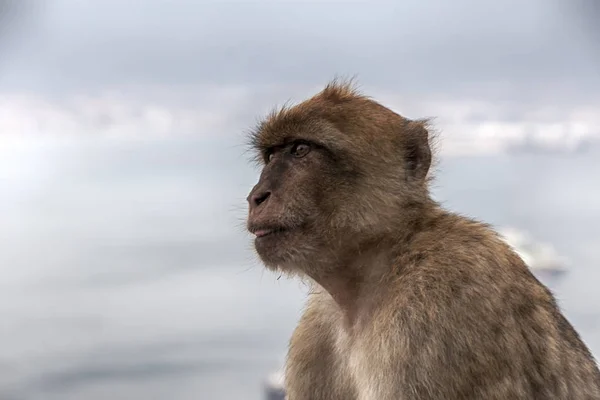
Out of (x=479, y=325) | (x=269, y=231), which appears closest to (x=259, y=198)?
(x=269, y=231)

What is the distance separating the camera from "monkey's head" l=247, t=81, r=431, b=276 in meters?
3.22

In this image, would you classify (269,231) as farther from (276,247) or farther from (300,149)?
(300,149)

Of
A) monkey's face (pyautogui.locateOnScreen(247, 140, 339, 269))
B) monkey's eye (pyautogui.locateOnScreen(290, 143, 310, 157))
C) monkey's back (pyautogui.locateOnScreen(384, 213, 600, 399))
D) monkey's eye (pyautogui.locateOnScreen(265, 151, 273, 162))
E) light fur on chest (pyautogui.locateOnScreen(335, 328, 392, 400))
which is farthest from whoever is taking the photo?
monkey's eye (pyautogui.locateOnScreen(265, 151, 273, 162))

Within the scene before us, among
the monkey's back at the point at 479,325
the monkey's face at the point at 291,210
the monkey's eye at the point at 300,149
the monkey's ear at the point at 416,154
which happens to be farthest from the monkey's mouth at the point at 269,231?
the monkey's ear at the point at 416,154

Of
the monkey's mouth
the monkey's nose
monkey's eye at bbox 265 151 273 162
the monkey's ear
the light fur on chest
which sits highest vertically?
the monkey's ear

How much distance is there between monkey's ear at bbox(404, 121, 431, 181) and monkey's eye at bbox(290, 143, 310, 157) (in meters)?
0.36

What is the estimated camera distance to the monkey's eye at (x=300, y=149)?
3.35 meters

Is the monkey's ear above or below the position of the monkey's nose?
above

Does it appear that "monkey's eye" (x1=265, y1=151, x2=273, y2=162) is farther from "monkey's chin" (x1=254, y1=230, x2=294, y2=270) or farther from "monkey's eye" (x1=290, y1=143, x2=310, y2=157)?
"monkey's chin" (x1=254, y1=230, x2=294, y2=270)

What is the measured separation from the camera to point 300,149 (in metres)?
3.37

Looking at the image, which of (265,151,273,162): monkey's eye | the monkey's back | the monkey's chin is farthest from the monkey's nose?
the monkey's back

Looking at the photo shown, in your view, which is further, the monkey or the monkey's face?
the monkey's face

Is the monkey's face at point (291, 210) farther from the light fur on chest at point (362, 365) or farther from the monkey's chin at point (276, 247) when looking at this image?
the light fur on chest at point (362, 365)

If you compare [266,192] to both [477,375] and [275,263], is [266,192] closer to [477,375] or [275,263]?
[275,263]
